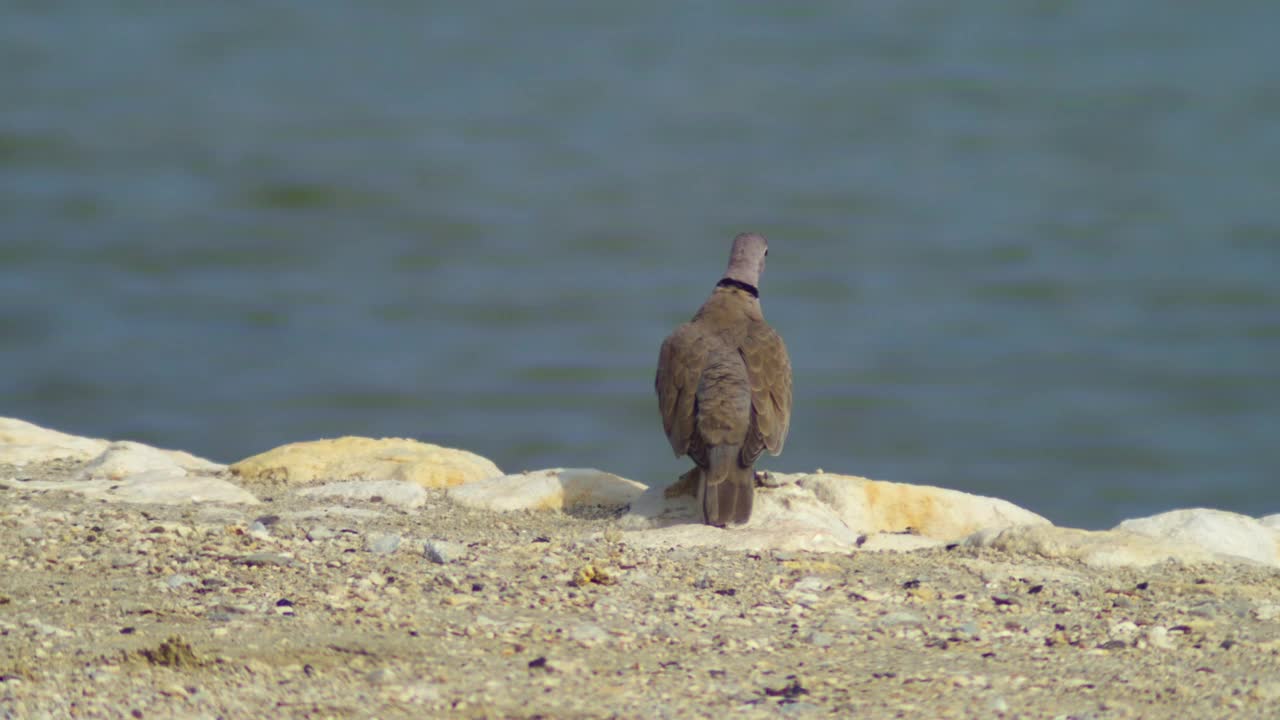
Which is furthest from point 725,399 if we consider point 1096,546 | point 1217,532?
point 1217,532

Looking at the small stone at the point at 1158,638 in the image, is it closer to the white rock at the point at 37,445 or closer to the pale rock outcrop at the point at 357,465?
the pale rock outcrop at the point at 357,465

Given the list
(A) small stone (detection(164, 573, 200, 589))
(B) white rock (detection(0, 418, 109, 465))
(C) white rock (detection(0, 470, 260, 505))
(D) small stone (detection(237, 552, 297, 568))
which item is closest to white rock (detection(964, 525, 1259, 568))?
(D) small stone (detection(237, 552, 297, 568))

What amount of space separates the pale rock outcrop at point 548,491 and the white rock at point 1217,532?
2241 millimetres

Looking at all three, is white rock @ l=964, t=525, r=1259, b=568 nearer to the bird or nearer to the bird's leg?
the bird

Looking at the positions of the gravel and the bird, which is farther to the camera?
the bird

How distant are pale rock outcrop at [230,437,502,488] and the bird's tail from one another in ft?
4.44

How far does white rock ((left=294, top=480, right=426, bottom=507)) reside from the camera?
702cm

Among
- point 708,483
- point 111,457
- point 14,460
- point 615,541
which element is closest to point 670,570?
point 615,541

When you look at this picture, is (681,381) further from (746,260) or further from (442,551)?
(442,551)

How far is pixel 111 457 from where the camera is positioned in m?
7.61

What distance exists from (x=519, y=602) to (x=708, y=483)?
5.75ft

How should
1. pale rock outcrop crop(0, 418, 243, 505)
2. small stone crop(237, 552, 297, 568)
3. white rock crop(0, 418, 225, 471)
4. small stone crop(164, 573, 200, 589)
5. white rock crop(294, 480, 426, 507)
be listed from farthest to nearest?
white rock crop(0, 418, 225, 471) < white rock crop(294, 480, 426, 507) < pale rock outcrop crop(0, 418, 243, 505) < small stone crop(237, 552, 297, 568) < small stone crop(164, 573, 200, 589)

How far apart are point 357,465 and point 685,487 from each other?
162cm

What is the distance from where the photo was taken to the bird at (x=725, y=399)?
6.80 meters
